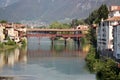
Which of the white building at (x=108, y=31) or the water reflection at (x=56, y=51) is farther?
the water reflection at (x=56, y=51)

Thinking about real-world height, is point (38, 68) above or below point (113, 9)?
below

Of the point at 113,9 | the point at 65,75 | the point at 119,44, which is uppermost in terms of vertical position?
the point at 113,9

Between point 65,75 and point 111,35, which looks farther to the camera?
point 111,35

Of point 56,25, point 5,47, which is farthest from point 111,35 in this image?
point 56,25

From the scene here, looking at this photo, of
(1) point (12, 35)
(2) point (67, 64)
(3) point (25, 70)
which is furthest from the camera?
(1) point (12, 35)

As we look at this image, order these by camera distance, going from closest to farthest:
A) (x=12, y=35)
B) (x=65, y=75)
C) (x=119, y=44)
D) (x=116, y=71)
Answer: (x=116, y=71) < (x=119, y=44) < (x=65, y=75) < (x=12, y=35)

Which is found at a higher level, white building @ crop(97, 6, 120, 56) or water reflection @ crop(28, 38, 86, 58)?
white building @ crop(97, 6, 120, 56)

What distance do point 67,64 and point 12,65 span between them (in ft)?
17.5

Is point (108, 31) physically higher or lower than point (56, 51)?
higher

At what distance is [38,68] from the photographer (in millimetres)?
37594

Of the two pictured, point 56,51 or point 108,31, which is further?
point 56,51

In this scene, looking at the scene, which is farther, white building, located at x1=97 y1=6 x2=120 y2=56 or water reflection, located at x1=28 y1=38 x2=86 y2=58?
water reflection, located at x1=28 y1=38 x2=86 y2=58

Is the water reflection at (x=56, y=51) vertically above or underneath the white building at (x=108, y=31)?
underneath

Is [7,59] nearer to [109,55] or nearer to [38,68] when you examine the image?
[38,68]
